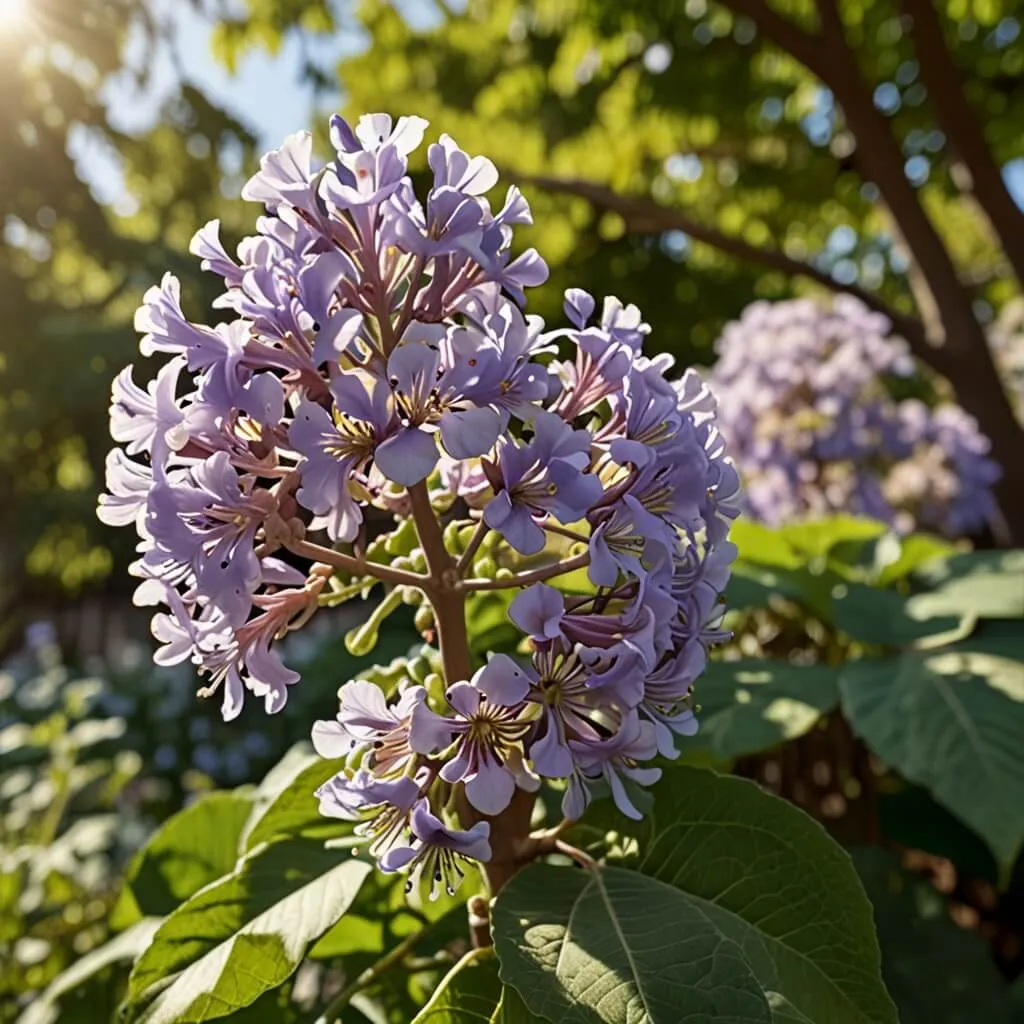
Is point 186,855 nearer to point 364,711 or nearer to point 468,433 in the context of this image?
point 364,711

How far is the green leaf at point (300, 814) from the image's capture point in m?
0.97

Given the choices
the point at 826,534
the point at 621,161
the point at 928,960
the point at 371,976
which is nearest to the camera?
the point at 371,976

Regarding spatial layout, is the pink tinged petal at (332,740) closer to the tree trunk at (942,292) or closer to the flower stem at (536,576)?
the flower stem at (536,576)

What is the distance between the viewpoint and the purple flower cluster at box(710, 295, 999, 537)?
8.52ft

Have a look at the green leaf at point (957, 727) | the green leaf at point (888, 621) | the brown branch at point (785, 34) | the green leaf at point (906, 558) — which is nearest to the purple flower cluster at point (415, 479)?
the green leaf at point (957, 727)

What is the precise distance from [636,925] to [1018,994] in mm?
947

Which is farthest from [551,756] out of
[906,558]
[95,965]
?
[906,558]

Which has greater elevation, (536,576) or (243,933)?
(536,576)

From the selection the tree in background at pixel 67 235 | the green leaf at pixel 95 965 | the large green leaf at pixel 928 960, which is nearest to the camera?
the green leaf at pixel 95 965

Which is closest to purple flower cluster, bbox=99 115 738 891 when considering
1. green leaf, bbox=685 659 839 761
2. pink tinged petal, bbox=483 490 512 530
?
pink tinged petal, bbox=483 490 512 530

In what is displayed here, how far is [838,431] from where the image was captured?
2.58 meters

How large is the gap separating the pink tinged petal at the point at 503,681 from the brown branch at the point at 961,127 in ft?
9.14

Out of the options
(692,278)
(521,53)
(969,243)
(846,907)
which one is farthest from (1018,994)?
(969,243)

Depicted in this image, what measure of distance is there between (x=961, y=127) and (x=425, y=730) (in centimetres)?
285
